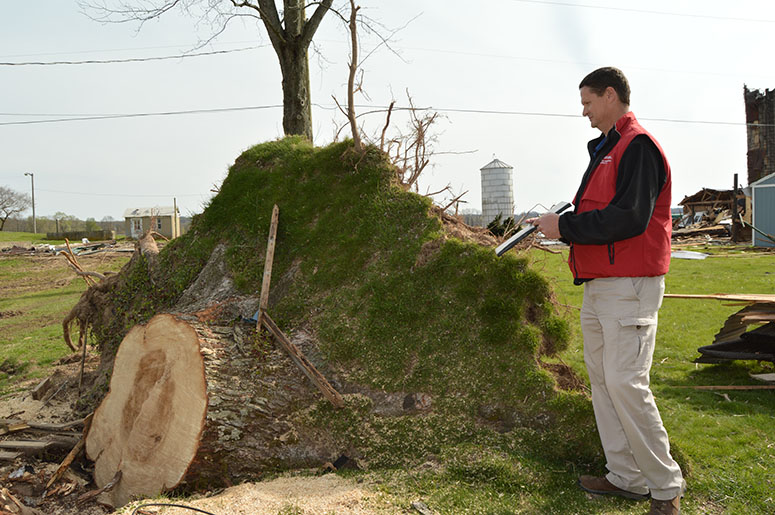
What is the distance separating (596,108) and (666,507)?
234 centimetres

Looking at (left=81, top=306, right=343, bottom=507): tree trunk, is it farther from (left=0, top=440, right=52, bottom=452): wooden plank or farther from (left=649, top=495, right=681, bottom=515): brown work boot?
(left=649, top=495, right=681, bottom=515): brown work boot

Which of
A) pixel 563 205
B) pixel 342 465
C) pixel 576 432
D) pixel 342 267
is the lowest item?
pixel 342 465

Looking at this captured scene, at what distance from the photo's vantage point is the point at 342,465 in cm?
399

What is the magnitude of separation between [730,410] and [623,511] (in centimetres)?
247

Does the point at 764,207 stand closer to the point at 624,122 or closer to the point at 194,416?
the point at 624,122

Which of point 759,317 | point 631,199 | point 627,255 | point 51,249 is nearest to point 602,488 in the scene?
point 627,255

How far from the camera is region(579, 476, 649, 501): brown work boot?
10.9ft

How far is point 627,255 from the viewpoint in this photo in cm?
304

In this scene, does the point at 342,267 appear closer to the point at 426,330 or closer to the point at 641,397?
the point at 426,330

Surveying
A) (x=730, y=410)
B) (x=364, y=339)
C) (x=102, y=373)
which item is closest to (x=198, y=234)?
(x=102, y=373)

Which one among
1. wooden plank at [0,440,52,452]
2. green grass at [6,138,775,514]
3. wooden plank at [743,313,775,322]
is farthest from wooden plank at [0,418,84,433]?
wooden plank at [743,313,775,322]

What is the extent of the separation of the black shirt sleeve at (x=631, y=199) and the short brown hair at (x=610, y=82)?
0.38m

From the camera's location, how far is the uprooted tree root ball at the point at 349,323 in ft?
13.0

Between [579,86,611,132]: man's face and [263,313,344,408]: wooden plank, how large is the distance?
2717mm
